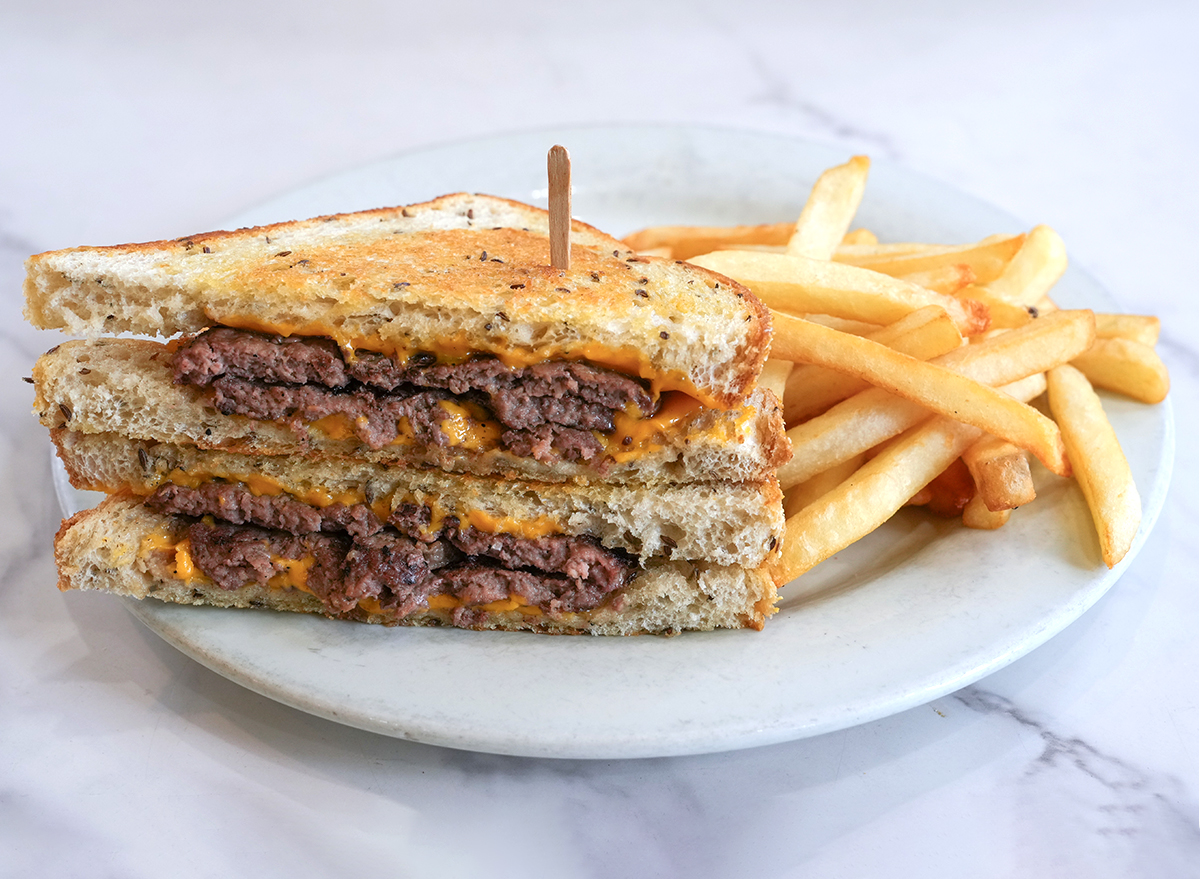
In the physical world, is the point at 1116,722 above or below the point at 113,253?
below

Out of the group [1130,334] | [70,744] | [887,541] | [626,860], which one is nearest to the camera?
[626,860]

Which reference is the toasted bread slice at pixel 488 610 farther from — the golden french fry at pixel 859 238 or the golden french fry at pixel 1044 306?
the golden french fry at pixel 859 238

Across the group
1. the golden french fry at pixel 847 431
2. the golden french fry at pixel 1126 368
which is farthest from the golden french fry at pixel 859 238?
the golden french fry at pixel 847 431

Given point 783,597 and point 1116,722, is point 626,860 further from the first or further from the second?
point 1116,722

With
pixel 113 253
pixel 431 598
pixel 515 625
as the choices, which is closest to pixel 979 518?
pixel 515 625

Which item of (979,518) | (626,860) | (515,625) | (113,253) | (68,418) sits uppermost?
(113,253)

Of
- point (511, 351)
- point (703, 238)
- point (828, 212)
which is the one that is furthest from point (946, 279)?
point (511, 351)
